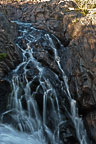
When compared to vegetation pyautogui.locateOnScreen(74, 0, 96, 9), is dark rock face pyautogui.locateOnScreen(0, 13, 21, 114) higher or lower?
lower

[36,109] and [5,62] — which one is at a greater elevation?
[5,62]

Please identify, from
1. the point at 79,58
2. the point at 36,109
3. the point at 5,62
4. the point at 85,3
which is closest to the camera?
the point at 36,109

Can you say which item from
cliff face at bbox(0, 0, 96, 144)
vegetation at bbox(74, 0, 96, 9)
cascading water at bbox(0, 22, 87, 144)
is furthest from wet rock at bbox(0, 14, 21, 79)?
vegetation at bbox(74, 0, 96, 9)

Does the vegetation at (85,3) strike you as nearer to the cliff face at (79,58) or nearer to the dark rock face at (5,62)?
the cliff face at (79,58)

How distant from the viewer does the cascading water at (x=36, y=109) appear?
9.20 meters

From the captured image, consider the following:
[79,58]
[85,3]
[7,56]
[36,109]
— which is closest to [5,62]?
[7,56]

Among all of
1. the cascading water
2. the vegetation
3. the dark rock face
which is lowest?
the cascading water

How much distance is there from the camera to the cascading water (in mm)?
9203

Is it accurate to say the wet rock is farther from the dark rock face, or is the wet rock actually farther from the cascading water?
the cascading water

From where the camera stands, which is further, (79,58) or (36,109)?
(79,58)

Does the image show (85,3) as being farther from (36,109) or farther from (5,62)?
(36,109)

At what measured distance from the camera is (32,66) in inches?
491

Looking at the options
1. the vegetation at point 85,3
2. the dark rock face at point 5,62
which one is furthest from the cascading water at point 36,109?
the vegetation at point 85,3

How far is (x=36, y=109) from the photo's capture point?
33.4ft
